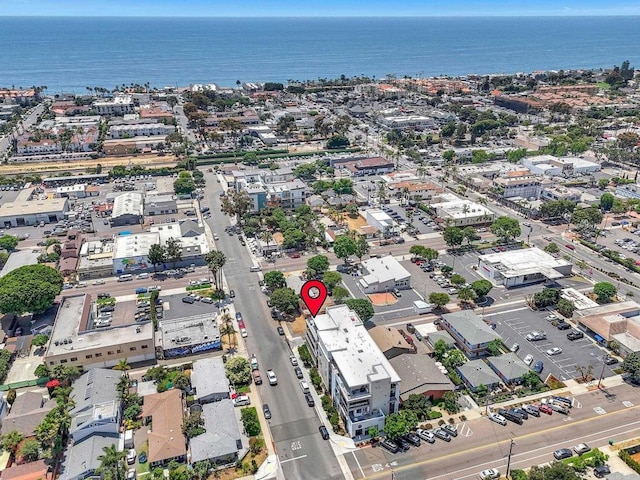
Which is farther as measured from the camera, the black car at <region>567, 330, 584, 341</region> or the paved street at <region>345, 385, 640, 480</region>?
the black car at <region>567, 330, 584, 341</region>

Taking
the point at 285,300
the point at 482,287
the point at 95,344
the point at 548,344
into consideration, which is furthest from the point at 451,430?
the point at 95,344

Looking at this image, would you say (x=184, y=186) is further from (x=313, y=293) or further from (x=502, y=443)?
(x=502, y=443)

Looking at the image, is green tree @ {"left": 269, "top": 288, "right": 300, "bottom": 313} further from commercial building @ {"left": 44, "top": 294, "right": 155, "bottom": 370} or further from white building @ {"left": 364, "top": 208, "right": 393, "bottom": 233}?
white building @ {"left": 364, "top": 208, "right": 393, "bottom": 233}

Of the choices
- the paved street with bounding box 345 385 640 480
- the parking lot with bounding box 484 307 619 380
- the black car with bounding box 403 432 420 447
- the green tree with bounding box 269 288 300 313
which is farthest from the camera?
the green tree with bounding box 269 288 300 313

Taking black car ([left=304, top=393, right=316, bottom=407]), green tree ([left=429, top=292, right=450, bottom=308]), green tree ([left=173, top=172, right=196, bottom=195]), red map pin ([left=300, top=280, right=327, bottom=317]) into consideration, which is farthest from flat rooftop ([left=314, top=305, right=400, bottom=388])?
green tree ([left=173, top=172, right=196, bottom=195])

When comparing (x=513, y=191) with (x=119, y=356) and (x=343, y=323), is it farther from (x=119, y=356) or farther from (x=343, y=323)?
(x=119, y=356)

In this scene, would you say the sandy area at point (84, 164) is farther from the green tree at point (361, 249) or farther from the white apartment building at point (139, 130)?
the green tree at point (361, 249)

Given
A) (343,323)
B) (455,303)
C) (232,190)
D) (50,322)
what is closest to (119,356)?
(50,322)
